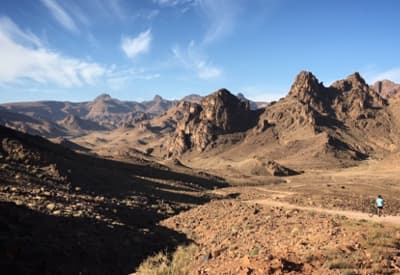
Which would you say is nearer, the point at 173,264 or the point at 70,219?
the point at 173,264

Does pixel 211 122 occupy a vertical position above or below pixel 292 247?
above

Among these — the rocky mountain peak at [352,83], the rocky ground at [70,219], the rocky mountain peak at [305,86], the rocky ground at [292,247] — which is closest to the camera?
the rocky ground at [292,247]

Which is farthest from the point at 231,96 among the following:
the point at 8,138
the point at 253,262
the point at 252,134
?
the point at 253,262

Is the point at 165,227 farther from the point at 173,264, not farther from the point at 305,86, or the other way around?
the point at 305,86

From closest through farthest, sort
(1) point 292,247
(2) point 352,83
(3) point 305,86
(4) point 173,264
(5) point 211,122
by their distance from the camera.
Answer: (1) point 292,247, (4) point 173,264, (5) point 211,122, (3) point 305,86, (2) point 352,83

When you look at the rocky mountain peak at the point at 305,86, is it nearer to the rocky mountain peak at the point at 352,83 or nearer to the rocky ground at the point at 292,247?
the rocky mountain peak at the point at 352,83

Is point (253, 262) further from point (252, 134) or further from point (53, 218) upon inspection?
point (252, 134)

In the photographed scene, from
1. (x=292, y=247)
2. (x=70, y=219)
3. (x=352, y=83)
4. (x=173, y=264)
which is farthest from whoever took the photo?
(x=352, y=83)

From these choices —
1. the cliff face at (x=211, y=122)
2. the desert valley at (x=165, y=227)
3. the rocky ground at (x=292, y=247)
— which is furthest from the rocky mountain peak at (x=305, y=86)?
the rocky ground at (x=292, y=247)

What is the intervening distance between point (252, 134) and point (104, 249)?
122989 millimetres

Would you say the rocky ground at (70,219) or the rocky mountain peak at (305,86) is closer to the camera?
the rocky ground at (70,219)

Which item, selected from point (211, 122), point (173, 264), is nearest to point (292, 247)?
point (173, 264)

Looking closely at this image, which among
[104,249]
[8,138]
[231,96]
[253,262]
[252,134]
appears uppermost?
[231,96]

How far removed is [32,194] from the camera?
71.1 feet
